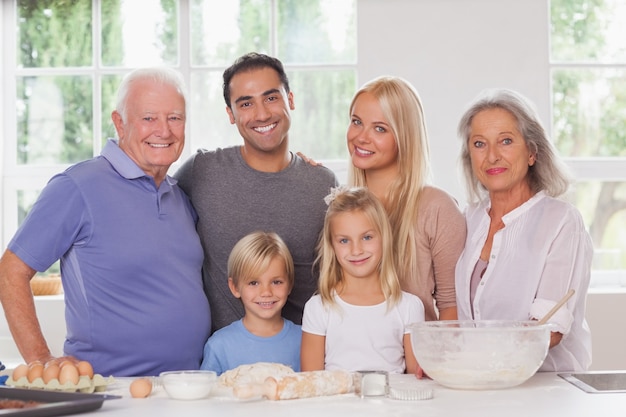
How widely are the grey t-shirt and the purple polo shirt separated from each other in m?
0.27

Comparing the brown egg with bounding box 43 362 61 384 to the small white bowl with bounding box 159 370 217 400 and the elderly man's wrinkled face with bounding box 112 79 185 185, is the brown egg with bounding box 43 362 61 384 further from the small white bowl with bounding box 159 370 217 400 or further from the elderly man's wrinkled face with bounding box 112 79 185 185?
the elderly man's wrinkled face with bounding box 112 79 185 185

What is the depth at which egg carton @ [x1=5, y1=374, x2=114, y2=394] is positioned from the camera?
6.49ft

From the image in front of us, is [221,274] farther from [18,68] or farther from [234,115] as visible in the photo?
[18,68]

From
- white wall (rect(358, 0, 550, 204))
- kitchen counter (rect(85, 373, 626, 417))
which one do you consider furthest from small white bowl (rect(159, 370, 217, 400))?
white wall (rect(358, 0, 550, 204))

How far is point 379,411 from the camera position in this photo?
1.81 meters

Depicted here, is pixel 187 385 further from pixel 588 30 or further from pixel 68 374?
pixel 588 30

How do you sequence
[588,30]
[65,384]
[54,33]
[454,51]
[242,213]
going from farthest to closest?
[54,33] < [588,30] < [454,51] < [242,213] < [65,384]

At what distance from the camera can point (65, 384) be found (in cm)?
198

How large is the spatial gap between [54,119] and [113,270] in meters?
2.73

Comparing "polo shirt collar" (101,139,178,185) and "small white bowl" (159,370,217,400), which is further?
"polo shirt collar" (101,139,178,185)

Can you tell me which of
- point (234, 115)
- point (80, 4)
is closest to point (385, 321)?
point (234, 115)

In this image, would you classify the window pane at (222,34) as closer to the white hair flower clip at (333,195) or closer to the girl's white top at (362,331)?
the white hair flower clip at (333,195)

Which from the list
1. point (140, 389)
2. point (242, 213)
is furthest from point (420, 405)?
point (242, 213)

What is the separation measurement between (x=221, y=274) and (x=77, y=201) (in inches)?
22.6
